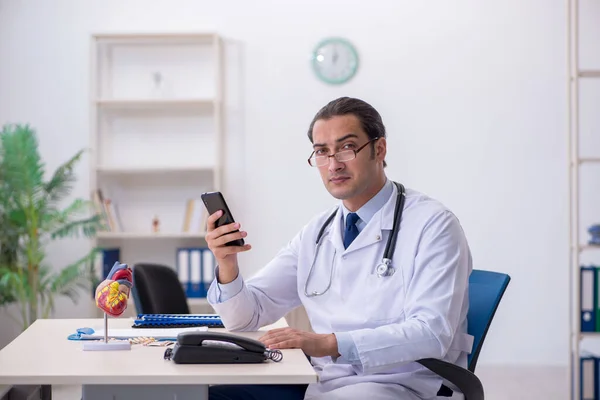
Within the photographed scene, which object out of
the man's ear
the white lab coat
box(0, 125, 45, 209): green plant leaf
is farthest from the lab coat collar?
box(0, 125, 45, 209): green plant leaf

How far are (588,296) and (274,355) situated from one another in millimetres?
2842

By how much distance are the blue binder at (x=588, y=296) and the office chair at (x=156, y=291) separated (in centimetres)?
213

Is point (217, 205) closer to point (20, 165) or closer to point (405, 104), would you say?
→ point (20, 165)

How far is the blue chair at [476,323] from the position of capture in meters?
2.03

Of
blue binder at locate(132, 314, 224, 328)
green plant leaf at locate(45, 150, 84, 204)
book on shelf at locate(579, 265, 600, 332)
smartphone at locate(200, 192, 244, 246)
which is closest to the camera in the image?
smartphone at locate(200, 192, 244, 246)

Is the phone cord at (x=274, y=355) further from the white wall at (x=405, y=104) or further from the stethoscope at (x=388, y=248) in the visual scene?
the white wall at (x=405, y=104)

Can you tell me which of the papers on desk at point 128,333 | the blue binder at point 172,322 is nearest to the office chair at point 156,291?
the blue binder at point 172,322

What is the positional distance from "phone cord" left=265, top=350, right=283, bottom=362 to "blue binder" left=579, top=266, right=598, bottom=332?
2.79 metres

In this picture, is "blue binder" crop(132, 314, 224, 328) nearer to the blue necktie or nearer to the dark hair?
the blue necktie

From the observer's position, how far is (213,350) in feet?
5.81

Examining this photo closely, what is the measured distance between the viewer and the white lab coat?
199 cm

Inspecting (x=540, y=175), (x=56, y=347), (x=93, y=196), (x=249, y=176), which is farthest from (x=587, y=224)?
(x=56, y=347)

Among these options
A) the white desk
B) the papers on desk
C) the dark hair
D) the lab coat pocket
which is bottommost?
the papers on desk

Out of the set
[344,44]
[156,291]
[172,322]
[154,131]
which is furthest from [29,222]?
[172,322]
